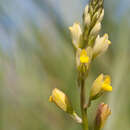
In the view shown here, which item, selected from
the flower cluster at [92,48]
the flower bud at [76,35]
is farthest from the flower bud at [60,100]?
the flower bud at [76,35]

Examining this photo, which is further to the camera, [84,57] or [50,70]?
[50,70]

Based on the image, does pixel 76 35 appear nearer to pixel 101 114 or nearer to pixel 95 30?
pixel 95 30

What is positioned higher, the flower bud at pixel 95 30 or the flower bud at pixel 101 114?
the flower bud at pixel 95 30

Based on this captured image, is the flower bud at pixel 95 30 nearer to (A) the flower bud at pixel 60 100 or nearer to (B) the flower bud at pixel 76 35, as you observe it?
(B) the flower bud at pixel 76 35

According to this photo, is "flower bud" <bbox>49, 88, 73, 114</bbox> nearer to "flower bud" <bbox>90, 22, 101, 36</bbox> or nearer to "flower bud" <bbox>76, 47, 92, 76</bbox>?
"flower bud" <bbox>76, 47, 92, 76</bbox>

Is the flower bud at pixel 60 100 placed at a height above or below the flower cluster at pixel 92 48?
below

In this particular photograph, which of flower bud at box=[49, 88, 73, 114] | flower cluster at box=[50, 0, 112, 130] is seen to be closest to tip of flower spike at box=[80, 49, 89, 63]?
flower cluster at box=[50, 0, 112, 130]

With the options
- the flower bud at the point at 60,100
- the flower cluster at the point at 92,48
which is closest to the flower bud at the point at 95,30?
the flower cluster at the point at 92,48

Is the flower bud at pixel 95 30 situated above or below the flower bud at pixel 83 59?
above

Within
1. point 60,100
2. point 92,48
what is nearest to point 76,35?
point 92,48

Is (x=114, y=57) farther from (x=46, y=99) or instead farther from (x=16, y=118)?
(x=16, y=118)

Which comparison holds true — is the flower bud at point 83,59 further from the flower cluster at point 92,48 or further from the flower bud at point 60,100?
the flower bud at point 60,100

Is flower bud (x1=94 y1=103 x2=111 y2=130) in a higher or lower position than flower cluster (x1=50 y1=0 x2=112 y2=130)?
lower
